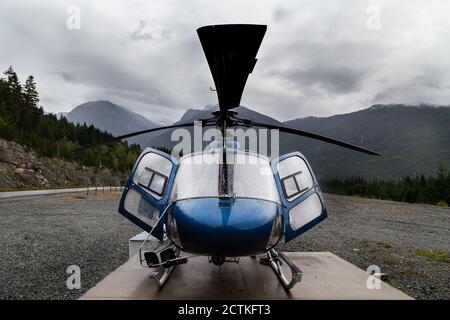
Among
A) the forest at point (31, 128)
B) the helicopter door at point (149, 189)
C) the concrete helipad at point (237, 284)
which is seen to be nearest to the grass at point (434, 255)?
the concrete helipad at point (237, 284)

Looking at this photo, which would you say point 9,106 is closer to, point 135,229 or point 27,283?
point 135,229

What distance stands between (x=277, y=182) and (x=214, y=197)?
47.6 inches

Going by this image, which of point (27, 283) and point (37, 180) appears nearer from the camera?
point (27, 283)

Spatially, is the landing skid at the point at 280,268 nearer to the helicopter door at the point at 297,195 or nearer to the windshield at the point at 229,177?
the helicopter door at the point at 297,195

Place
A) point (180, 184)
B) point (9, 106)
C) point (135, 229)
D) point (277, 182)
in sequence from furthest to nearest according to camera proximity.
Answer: point (9, 106) < point (135, 229) < point (277, 182) < point (180, 184)

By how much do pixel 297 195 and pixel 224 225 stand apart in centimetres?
175

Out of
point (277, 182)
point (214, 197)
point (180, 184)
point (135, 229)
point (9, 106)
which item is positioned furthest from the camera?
point (9, 106)

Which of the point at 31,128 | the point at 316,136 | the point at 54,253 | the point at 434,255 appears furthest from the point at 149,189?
the point at 31,128

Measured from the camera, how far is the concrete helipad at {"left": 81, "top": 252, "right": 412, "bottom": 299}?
455cm

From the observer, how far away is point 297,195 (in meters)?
5.16

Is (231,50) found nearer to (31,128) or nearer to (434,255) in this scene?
(434,255)

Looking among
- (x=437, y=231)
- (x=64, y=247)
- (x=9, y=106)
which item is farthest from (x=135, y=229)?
(x=9, y=106)
